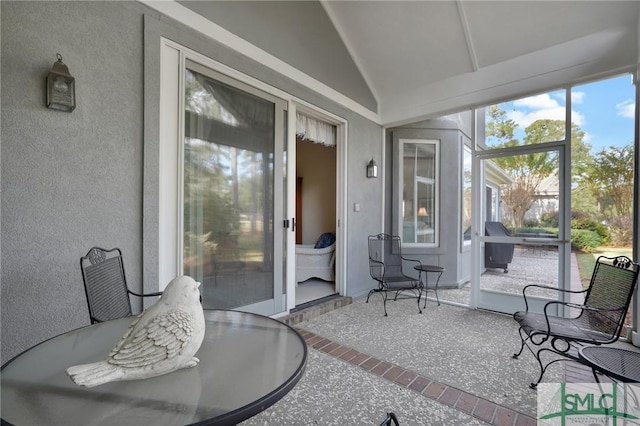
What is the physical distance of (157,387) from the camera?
0.85 m

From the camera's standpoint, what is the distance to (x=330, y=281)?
185 inches

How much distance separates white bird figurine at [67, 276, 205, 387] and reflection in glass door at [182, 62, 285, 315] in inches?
58.6

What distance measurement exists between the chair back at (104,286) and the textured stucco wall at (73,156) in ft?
0.68

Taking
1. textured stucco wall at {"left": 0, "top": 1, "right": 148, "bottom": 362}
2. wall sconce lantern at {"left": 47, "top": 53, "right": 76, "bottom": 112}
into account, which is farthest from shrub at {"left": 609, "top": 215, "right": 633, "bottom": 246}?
wall sconce lantern at {"left": 47, "top": 53, "right": 76, "bottom": 112}

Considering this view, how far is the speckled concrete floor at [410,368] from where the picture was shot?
1.70 metres

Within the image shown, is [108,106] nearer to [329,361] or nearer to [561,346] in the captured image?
[329,361]

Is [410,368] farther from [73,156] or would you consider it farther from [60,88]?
[60,88]

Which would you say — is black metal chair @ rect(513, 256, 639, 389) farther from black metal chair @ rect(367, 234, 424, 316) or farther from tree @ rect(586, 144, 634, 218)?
black metal chair @ rect(367, 234, 424, 316)

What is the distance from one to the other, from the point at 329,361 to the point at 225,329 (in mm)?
1304

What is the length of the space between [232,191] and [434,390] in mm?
2266

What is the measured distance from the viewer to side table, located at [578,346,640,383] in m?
1.42

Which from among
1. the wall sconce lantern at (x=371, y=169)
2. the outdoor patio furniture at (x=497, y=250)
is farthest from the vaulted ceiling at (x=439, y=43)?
the outdoor patio furniture at (x=497, y=250)

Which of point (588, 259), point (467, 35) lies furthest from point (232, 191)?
point (588, 259)

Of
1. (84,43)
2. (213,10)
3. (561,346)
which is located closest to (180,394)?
(84,43)
